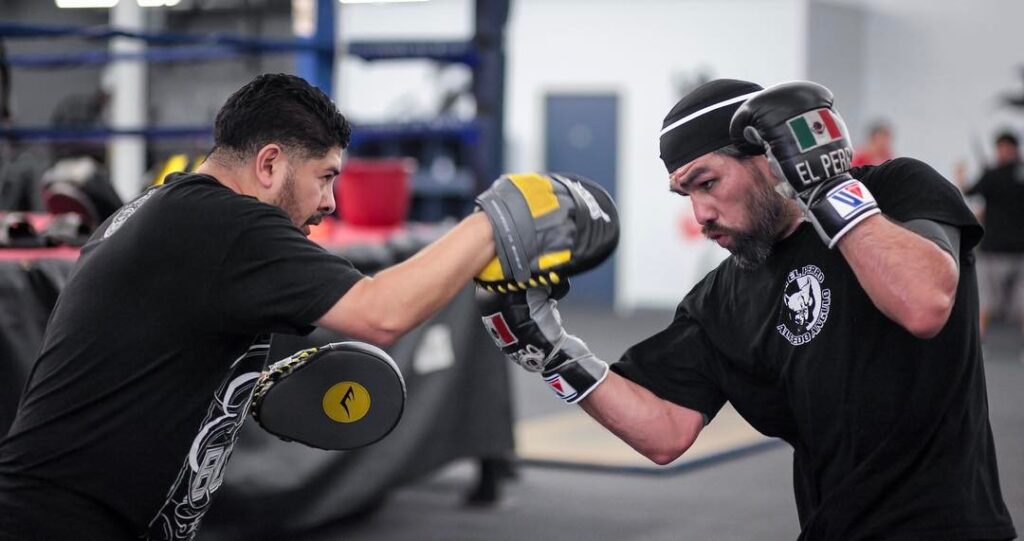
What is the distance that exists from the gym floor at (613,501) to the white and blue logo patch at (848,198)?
8.24ft

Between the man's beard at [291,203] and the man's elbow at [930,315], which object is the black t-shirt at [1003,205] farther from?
the man's beard at [291,203]

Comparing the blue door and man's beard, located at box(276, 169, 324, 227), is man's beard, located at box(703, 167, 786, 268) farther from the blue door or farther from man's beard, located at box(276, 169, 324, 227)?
the blue door

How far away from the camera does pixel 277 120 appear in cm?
185

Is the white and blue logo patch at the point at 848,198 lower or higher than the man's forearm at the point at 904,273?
higher

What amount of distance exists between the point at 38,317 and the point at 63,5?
413 inches

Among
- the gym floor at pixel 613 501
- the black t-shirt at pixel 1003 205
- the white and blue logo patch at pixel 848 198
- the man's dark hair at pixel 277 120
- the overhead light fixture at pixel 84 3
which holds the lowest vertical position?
the gym floor at pixel 613 501

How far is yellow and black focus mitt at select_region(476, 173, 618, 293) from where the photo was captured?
1.65 meters

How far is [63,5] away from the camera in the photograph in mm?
12242

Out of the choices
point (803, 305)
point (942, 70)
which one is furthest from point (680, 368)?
point (942, 70)

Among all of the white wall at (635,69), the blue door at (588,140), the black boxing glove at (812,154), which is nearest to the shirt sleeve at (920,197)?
the black boxing glove at (812,154)

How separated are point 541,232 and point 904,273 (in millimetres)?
493

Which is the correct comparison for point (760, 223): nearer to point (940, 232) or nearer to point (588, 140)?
point (940, 232)

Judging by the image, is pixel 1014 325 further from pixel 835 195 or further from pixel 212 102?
pixel 835 195

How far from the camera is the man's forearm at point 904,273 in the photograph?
1.61 meters
